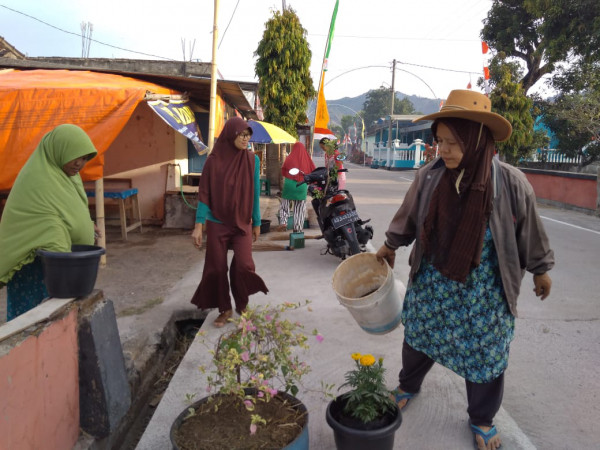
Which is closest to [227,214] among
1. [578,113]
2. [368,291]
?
[368,291]

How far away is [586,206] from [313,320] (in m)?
11.6

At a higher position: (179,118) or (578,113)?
(578,113)

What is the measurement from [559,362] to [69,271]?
3448 mm

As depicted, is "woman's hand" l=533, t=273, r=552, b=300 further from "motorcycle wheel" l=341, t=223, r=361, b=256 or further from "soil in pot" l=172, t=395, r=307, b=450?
"motorcycle wheel" l=341, t=223, r=361, b=256

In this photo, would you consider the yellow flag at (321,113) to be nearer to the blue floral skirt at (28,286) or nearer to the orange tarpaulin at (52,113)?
the orange tarpaulin at (52,113)

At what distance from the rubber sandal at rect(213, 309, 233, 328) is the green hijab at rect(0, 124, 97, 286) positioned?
1.46m

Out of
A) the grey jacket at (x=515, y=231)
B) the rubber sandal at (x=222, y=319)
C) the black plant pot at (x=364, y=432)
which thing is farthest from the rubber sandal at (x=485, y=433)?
the rubber sandal at (x=222, y=319)

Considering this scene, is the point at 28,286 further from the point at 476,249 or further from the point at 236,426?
the point at 476,249

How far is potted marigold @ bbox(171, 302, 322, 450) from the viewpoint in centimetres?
201

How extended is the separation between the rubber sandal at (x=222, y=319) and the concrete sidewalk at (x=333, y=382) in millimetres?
59

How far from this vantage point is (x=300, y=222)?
26.0ft

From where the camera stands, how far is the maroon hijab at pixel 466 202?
7.21ft

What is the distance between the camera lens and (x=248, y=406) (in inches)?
76.1

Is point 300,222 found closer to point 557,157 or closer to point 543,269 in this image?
point 543,269
